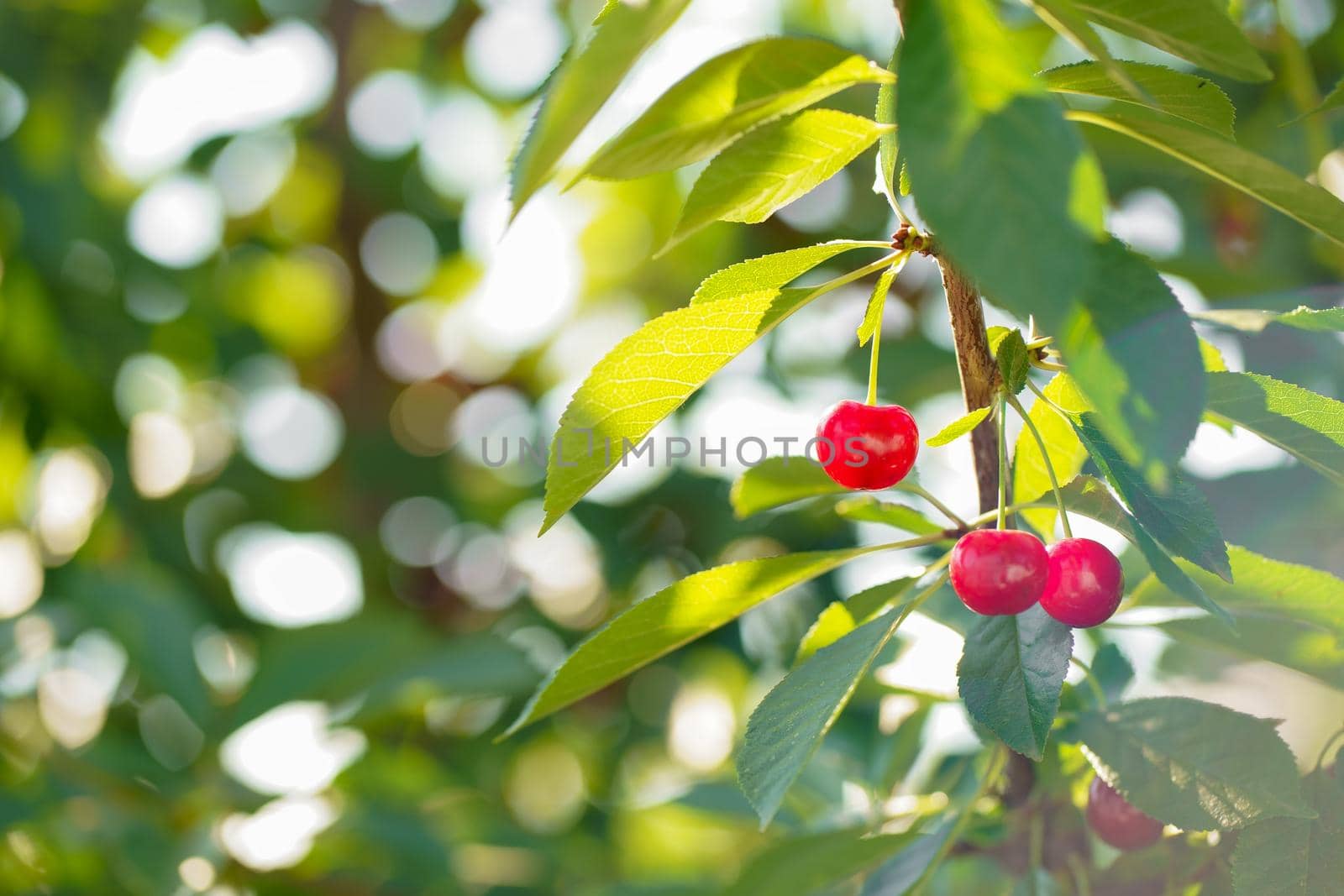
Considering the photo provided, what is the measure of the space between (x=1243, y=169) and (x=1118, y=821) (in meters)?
0.42

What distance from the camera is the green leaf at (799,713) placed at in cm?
54

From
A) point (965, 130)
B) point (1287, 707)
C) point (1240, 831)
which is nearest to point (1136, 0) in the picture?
point (965, 130)

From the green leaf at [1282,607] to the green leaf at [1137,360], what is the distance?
0.83ft

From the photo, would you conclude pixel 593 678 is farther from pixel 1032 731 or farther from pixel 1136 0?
pixel 1136 0

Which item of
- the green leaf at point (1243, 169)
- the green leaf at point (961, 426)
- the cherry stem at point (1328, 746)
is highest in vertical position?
the green leaf at point (1243, 169)

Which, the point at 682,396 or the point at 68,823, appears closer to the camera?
the point at 682,396

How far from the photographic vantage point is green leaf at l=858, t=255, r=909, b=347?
0.60 m

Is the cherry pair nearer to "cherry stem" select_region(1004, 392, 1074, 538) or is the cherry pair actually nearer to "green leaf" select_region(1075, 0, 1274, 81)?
"cherry stem" select_region(1004, 392, 1074, 538)

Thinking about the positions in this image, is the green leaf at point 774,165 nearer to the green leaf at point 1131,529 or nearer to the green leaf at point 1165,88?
the green leaf at point 1165,88

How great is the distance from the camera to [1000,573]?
58 cm

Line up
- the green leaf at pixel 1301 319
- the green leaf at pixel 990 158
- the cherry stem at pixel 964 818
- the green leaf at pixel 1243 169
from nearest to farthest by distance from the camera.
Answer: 1. the green leaf at pixel 990 158
2. the green leaf at pixel 1243 169
3. the green leaf at pixel 1301 319
4. the cherry stem at pixel 964 818

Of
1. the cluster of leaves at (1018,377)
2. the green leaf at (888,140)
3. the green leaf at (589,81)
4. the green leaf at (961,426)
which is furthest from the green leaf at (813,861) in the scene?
the green leaf at (589,81)

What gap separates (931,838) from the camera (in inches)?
29.4

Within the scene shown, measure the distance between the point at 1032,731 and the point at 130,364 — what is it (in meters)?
2.12
